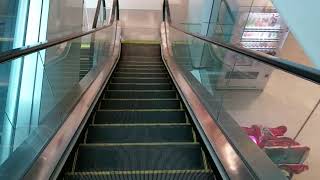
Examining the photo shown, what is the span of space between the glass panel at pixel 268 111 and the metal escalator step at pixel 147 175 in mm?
312

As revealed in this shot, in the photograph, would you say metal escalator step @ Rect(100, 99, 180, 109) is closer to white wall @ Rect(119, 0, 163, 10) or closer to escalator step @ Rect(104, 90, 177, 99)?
escalator step @ Rect(104, 90, 177, 99)

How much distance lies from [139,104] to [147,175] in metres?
1.85

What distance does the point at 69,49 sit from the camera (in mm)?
3811

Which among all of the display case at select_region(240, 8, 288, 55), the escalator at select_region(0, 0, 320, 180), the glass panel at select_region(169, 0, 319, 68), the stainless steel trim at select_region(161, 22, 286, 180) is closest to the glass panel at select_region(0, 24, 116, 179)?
the escalator at select_region(0, 0, 320, 180)

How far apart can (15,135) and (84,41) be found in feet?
8.46

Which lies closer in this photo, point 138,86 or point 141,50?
point 138,86

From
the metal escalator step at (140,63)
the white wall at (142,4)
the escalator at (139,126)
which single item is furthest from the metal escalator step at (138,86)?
the white wall at (142,4)

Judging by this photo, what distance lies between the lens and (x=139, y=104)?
155 inches

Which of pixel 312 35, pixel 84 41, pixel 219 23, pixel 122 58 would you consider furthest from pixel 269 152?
pixel 122 58

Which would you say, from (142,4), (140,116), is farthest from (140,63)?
(142,4)

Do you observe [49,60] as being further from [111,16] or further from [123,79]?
[111,16]

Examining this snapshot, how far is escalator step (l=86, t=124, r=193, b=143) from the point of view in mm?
2816

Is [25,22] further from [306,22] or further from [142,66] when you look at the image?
[142,66]

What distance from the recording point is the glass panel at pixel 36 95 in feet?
6.27
